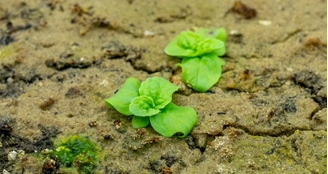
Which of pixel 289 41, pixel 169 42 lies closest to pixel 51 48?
pixel 169 42

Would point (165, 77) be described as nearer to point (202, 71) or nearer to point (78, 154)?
point (202, 71)

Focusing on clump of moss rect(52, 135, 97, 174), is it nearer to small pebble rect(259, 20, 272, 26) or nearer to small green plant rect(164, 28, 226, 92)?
small green plant rect(164, 28, 226, 92)

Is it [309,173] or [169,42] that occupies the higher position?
[169,42]

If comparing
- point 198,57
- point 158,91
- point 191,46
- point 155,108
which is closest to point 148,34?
point 191,46

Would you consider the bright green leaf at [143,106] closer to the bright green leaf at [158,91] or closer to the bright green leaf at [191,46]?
the bright green leaf at [158,91]

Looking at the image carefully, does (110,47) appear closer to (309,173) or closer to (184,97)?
(184,97)

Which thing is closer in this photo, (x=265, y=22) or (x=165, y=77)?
(x=165, y=77)

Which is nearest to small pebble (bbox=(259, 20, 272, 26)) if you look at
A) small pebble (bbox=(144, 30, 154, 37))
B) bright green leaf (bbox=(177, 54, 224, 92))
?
bright green leaf (bbox=(177, 54, 224, 92))
